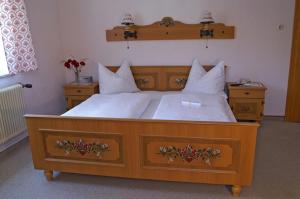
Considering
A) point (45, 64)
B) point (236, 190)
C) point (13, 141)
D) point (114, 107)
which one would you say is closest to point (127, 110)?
point (114, 107)

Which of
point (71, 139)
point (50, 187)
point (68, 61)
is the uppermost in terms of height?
point (68, 61)

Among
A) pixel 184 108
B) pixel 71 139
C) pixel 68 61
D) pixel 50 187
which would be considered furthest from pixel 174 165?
pixel 68 61

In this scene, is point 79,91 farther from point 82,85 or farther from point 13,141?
point 13,141

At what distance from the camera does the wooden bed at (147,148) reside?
2107mm

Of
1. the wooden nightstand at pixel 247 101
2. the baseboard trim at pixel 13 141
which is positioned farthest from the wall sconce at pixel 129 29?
the baseboard trim at pixel 13 141

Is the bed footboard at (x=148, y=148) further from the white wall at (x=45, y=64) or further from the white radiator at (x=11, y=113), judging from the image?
the white wall at (x=45, y=64)

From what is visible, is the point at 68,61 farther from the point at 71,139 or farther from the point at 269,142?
the point at 269,142

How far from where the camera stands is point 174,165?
7.35ft

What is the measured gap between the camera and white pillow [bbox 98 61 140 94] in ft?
12.6

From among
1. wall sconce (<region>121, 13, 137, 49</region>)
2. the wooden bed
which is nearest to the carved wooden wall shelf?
wall sconce (<region>121, 13, 137, 49</region>)

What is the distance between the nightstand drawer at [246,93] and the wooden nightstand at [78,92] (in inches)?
79.6

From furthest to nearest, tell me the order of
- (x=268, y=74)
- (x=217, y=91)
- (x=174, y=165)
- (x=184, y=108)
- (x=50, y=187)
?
(x=268, y=74) < (x=217, y=91) < (x=184, y=108) < (x=50, y=187) < (x=174, y=165)

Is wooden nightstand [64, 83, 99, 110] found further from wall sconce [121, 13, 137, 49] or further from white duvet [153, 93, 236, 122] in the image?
white duvet [153, 93, 236, 122]

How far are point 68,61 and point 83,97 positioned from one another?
2.00 feet
